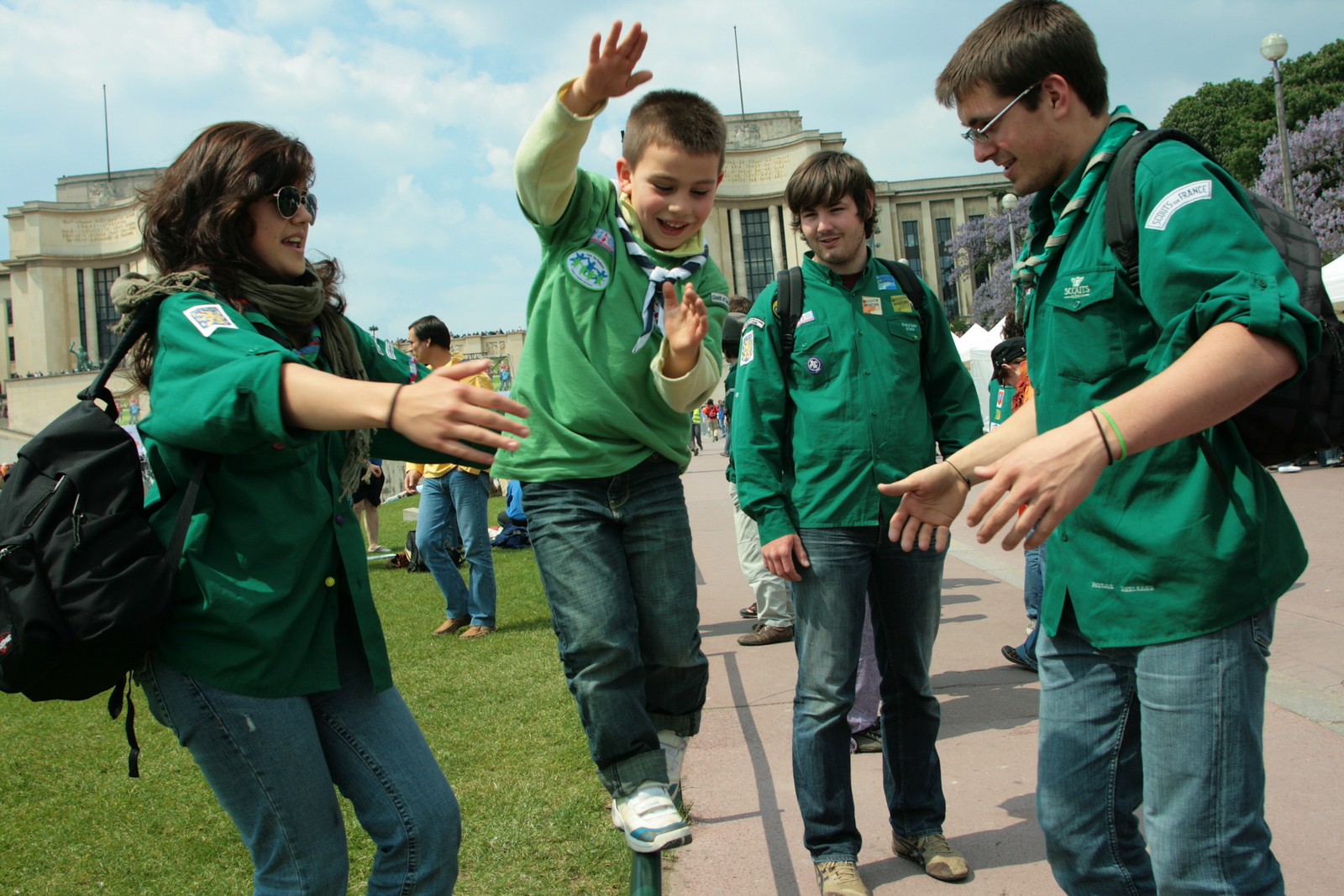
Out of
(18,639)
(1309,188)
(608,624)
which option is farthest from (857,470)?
(1309,188)

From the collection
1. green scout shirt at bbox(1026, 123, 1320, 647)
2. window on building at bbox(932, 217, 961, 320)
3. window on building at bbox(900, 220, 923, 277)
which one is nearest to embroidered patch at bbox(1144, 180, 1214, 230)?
green scout shirt at bbox(1026, 123, 1320, 647)

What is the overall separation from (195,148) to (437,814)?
1.66 metres

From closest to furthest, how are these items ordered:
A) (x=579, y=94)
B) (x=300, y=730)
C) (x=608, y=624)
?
(x=300, y=730) → (x=579, y=94) → (x=608, y=624)

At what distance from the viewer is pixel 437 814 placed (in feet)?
7.75

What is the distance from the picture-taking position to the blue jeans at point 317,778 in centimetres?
217

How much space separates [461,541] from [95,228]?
3595 inches

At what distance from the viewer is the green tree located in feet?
143

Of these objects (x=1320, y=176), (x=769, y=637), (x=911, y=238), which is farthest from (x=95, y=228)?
(x=769, y=637)

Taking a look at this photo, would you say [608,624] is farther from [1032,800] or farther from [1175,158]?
[1032,800]

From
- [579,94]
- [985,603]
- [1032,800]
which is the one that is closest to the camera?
[579,94]

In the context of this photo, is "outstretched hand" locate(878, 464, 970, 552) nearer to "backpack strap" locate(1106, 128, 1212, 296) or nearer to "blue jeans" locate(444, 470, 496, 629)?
"backpack strap" locate(1106, 128, 1212, 296)

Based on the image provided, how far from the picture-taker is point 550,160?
2820mm

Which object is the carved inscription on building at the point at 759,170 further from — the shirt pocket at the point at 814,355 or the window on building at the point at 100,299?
the shirt pocket at the point at 814,355

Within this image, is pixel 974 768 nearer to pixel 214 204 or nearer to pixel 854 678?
pixel 854 678
